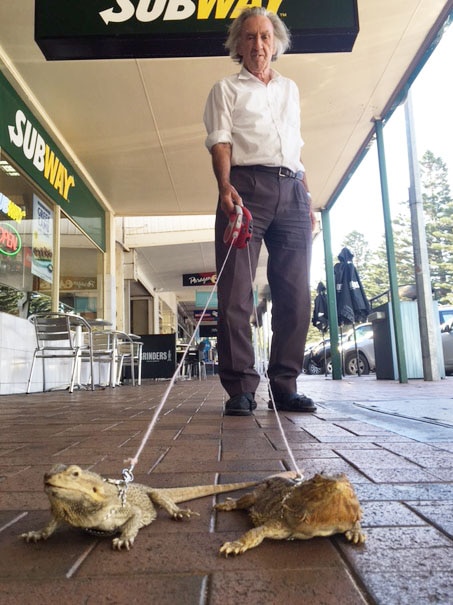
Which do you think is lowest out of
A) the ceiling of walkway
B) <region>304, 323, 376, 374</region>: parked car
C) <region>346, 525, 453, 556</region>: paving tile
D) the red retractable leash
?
<region>346, 525, 453, 556</region>: paving tile

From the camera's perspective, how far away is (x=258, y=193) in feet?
10.2

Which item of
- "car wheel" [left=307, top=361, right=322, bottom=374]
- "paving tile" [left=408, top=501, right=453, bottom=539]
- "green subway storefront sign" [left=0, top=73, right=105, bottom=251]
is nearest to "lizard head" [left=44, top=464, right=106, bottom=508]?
"paving tile" [left=408, top=501, right=453, bottom=539]

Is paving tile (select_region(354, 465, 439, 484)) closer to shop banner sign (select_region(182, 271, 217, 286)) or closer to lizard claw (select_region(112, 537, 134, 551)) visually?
lizard claw (select_region(112, 537, 134, 551))

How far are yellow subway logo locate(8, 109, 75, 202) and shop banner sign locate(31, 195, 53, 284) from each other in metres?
0.40

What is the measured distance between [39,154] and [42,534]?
6627 millimetres

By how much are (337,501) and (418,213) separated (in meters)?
7.33

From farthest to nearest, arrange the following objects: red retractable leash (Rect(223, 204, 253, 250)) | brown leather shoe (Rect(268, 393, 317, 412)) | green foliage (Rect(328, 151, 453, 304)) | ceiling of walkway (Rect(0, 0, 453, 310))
A: green foliage (Rect(328, 151, 453, 304)), ceiling of walkway (Rect(0, 0, 453, 310)), brown leather shoe (Rect(268, 393, 317, 412)), red retractable leash (Rect(223, 204, 253, 250))

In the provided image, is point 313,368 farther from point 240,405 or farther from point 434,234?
point 434,234

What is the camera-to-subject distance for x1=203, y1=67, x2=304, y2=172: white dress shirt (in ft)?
10.1

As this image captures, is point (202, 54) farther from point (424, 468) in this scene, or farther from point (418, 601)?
point (418, 601)

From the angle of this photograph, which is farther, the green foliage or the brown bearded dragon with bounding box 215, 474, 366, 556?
the green foliage

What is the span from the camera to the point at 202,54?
12.1 ft

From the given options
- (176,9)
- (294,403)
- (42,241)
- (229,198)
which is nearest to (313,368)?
(42,241)

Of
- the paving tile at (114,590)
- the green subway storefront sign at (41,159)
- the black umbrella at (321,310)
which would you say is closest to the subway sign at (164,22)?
the green subway storefront sign at (41,159)
